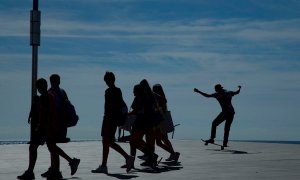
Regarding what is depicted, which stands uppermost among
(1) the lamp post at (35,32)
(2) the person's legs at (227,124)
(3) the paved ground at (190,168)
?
(1) the lamp post at (35,32)

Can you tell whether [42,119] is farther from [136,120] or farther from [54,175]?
[136,120]

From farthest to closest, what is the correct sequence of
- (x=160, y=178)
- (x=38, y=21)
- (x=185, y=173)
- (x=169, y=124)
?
(x=38, y=21) → (x=169, y=124) → (x=185, y=173) → (x=160, y=178)

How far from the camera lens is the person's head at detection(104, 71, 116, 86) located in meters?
13.5

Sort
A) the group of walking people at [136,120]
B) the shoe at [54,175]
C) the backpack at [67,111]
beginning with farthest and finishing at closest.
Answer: the group of walking people at [136,120] → the backpack at [67,111] → the shoe at [54,175]

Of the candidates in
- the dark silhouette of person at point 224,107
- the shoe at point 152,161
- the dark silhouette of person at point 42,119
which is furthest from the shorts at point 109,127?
the dark silhouette of person at point 224,107

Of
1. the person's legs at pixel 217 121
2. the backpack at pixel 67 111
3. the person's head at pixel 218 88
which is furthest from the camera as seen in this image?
the person's legs at pixel 217 121

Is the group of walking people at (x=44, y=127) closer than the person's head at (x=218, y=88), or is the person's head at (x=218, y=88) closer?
the group of walking people at (x=44, y=127)

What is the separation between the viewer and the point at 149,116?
48.3ft

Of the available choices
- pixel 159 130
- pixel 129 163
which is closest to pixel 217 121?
pixel 159 130

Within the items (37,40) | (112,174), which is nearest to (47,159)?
(112,174)

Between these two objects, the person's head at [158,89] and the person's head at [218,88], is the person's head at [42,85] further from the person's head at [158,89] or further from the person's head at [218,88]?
the person's head at [218,88]

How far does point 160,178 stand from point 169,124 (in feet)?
15.4

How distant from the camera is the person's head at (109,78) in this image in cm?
1348

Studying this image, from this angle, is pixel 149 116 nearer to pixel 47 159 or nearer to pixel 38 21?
pixel 47 159
